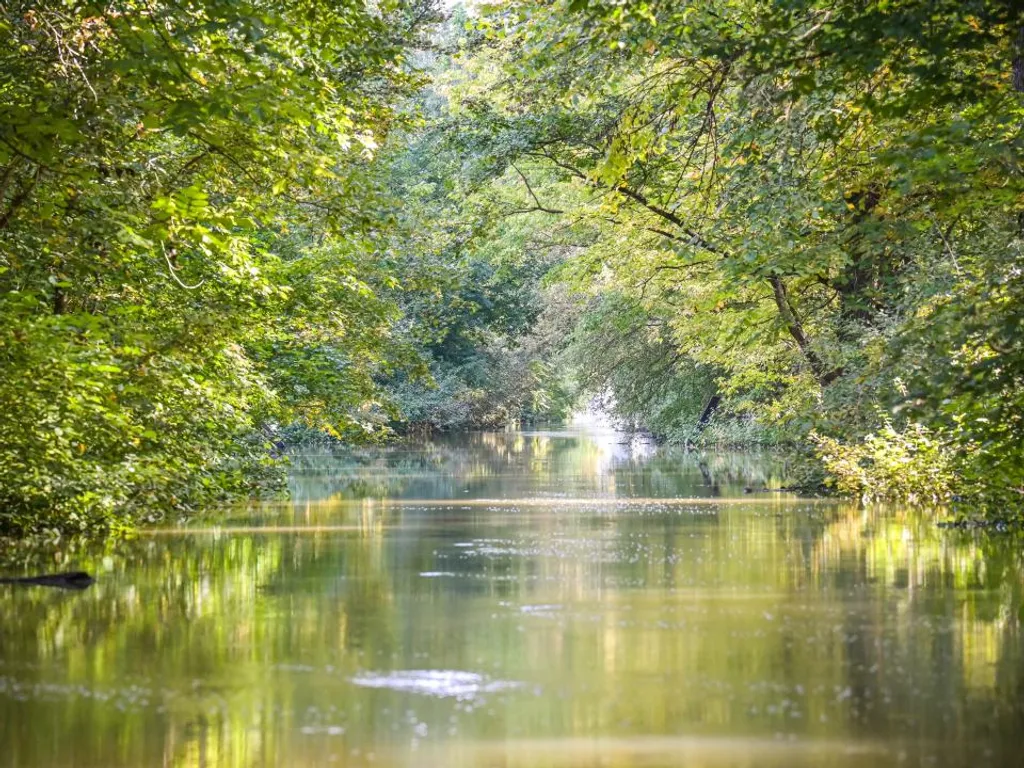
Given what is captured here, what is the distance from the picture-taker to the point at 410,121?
22781 mm

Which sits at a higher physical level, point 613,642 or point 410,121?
point 410,121

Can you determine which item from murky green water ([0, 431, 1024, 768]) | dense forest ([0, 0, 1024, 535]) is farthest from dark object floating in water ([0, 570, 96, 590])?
dense forest ([0, 0, 1024, 535])

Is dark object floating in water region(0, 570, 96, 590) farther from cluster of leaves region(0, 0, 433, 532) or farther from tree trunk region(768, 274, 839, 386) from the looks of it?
tree trunk region(768, 274, 839, 386)

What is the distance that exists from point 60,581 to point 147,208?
4.07 m

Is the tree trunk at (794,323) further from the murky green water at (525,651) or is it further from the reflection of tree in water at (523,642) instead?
the reflection of tree in water at (523,642)

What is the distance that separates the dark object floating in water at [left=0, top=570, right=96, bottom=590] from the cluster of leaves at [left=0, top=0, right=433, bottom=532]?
169 centimetres

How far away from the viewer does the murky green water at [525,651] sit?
7.55 metres

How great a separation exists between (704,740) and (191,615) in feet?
19.1

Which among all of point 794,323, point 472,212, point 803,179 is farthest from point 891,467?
point 472,212

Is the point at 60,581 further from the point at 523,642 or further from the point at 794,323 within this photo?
the point at 794,323

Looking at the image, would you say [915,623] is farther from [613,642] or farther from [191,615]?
[191,615]

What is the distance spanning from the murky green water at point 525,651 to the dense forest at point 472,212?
1716mm

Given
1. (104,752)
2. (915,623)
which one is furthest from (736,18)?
(104,752)

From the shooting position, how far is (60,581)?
45.5 feet
